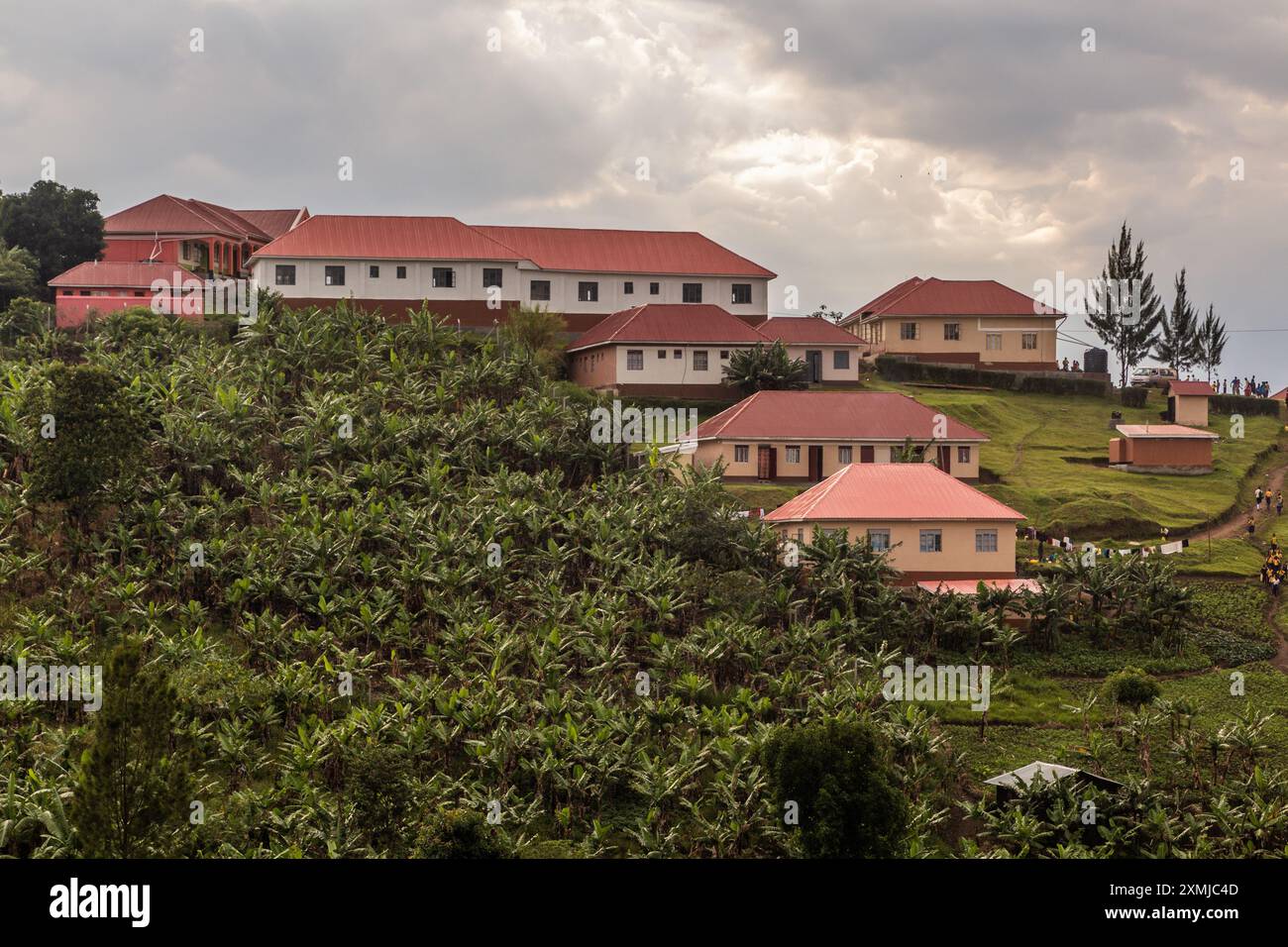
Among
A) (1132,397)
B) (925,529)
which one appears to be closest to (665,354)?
(925,529)

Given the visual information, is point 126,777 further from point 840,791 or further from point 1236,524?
point 1236,524

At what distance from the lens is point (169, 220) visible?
70.9 meters

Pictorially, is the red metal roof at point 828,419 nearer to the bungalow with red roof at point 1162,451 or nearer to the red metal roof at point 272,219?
the bungalow with red roof at point 1162,451

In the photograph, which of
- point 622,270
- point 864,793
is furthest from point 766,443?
point 864,793

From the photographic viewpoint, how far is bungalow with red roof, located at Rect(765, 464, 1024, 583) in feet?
134

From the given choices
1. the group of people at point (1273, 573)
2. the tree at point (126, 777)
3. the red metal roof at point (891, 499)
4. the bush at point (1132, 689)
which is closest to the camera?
the tree at point (126, 777)

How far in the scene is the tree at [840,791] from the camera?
23.7 meters

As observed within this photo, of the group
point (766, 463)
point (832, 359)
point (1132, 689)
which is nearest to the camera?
point (1132, 689)

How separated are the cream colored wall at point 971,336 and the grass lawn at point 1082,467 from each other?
4.40 m

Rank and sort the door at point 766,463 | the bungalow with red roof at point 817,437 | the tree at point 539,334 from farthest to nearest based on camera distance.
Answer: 1. the tree at point 539,334
2. the door at point 766,463
3. the bungalow with red roof at point 817,437

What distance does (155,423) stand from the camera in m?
44.1

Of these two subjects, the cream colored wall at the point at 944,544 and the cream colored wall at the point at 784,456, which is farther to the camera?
the cream colored wall at the point at 784,456

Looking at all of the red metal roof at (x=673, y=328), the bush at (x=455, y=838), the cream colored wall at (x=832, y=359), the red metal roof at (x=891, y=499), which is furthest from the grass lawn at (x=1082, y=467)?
the bush at (x=455, y=838)

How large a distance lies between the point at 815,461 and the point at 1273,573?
51.4 feet
